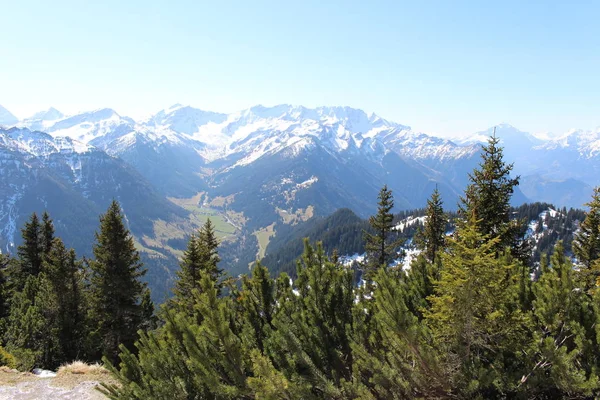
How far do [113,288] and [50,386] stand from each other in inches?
598

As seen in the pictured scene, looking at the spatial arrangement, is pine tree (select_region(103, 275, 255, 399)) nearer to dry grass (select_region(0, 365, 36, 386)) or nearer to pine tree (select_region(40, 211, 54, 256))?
dry grass (select_region(0, 365, 36, 386))

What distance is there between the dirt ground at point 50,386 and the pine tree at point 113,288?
42.4 ft

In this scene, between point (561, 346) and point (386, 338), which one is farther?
point (386, 338)

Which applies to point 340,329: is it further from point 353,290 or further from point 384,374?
point 384,374

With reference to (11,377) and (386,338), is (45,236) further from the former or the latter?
(386,338)

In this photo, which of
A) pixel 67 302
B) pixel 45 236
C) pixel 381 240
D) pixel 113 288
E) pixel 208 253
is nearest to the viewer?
pixel 67 302

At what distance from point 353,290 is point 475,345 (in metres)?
3.30

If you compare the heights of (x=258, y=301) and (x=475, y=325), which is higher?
(x=475, y=325)

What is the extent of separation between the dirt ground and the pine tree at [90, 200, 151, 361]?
42.4ft

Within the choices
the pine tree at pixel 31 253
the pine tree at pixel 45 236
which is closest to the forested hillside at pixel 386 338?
the pine tree at pixel 45 236

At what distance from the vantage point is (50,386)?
574 inches

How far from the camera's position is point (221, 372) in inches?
317

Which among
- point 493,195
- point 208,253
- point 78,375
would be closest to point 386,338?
point 78,375

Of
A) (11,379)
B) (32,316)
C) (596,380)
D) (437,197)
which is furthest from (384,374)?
(437,197)
